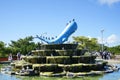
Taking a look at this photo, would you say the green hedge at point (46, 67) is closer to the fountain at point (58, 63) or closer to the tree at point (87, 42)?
the fountain at point (58, 63)

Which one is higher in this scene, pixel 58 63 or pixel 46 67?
pixel 58 63

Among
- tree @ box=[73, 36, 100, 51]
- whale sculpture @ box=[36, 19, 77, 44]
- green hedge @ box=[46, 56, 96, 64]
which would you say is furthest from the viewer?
tree @ box=[73, 36, 100, 51]

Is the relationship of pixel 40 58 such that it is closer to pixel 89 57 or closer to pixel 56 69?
pixel 56 69

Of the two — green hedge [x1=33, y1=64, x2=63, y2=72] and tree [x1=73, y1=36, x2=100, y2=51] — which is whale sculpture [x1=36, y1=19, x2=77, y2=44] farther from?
tree [x1=73, y1=36, x2=100, y2=51]

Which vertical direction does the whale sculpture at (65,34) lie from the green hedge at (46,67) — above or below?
above

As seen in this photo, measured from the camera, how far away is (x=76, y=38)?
93.7 meters

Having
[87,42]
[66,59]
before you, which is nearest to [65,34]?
[66,59]

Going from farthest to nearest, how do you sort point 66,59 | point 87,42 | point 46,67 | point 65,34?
point 87,42 → point 65,34 → point 66,59 → point 46,67

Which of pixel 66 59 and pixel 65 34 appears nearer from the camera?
pixel 66 59

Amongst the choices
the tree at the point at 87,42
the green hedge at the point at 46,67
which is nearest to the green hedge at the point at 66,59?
the green hedge at the point at 46,67

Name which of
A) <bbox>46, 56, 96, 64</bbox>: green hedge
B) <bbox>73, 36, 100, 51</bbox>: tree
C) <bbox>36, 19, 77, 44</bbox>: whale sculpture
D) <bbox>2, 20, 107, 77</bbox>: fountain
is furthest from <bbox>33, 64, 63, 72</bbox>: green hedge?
<bbox>73, 36, 100, 51</bbox>: tree

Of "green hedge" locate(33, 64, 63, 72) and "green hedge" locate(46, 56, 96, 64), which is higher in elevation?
"green hedge" locate(46, 56, 96, 64)

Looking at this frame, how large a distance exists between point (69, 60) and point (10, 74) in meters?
5.70

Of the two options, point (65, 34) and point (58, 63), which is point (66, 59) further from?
point (65, 34)
